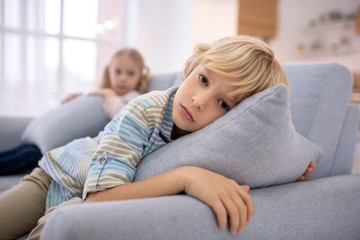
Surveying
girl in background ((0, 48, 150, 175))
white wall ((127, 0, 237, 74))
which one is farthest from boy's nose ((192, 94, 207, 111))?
white wall ((127, 0, 237, 74))

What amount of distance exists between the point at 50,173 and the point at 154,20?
3055 millimetres

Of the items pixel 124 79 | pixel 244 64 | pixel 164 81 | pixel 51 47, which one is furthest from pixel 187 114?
pixel 51 47

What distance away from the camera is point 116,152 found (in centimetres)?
71

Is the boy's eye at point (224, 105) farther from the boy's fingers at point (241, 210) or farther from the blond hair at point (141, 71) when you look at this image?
the blond hair at point (141, 71)

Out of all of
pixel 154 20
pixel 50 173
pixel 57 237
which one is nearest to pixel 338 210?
pixel 57 237

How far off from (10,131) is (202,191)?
1603 millimetres

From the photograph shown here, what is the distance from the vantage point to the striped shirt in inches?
26.9

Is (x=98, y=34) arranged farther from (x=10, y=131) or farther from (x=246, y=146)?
(x=246, y=146)

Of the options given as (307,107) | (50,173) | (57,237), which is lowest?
(50,173)

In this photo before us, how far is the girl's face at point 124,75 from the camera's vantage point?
2111 millimetres

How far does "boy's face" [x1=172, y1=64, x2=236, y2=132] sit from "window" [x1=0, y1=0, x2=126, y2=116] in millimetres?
2736

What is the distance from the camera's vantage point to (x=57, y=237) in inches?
18.0

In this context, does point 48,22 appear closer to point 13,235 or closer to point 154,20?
point 154,20

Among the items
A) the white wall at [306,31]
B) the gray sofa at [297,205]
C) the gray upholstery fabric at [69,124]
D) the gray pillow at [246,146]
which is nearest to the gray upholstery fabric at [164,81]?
the gray upholstery fabric at [69,124]
